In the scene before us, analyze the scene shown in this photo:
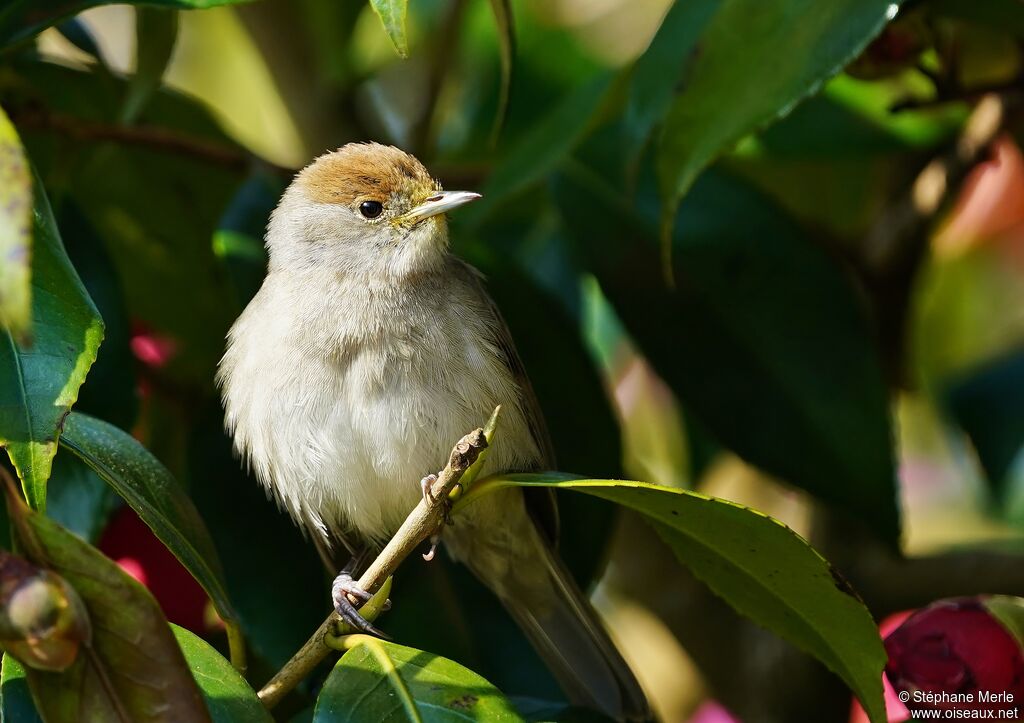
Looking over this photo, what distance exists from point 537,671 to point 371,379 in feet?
3.00

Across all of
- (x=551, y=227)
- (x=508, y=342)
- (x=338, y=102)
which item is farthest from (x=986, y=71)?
(x=338, y=102)

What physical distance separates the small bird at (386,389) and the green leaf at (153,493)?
15.9 inches

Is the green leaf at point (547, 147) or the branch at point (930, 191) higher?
the green leaf at point (547, 147)

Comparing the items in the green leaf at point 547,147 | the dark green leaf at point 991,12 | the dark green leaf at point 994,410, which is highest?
the dark green leaf at point 991,12

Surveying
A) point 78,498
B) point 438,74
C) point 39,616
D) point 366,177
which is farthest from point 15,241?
point 438,74

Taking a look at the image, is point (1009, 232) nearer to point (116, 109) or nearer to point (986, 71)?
point (986, 71)

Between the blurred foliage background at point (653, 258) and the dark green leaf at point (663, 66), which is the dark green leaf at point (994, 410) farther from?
the dark green leaf at point (663, 66)

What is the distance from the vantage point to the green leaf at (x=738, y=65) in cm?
204

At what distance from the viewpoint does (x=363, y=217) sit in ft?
10.1

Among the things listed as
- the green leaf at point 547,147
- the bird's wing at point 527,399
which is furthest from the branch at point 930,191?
the bird's wing at point 527,399

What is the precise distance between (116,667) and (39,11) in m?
1.42

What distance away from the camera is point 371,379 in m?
2.61

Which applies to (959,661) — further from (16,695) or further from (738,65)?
(16,695)

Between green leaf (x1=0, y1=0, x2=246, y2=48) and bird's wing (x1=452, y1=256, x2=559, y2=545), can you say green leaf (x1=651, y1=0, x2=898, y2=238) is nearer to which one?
bird's wing (x1=452, y1=256, x2=559, y2=545)
